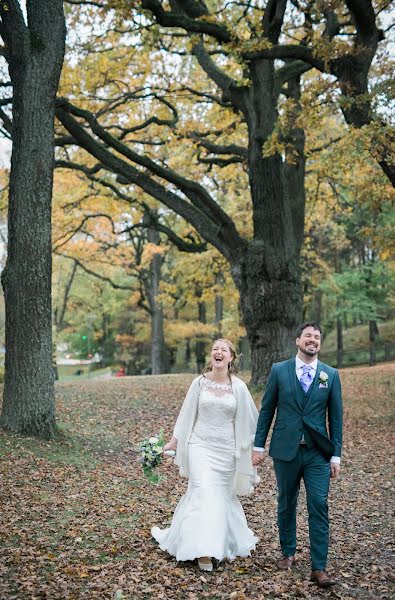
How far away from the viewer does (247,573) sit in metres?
5.53

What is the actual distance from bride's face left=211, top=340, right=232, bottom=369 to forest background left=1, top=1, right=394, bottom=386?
578 cm

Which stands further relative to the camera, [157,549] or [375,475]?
[375,475]

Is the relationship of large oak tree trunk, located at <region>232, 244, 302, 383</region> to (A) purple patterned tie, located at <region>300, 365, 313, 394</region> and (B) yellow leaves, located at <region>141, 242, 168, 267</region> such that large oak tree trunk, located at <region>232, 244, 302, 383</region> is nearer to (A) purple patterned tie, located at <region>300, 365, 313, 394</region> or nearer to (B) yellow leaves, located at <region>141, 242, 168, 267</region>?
(A) purple patterned tie, located at <region>300, 365, 313, 394</region>

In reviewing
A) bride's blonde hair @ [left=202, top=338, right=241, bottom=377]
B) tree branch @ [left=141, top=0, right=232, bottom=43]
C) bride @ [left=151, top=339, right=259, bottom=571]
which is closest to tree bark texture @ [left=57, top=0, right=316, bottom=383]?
tree branch @ [left=141, top=0, right=232, bottom=43]

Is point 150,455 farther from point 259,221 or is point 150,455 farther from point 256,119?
point 256,119

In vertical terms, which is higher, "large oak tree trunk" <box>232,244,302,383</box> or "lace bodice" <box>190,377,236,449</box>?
"large oak tree trunk" <box>232,244,302,383</box>

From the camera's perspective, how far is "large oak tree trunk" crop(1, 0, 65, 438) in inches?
Answer: 380

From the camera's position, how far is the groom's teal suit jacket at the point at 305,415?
209 inches

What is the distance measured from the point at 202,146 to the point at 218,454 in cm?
1339

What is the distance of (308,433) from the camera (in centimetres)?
532

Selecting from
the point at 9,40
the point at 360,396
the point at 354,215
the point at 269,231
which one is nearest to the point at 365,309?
the point at 354,215

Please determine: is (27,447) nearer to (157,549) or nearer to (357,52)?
(157,549)

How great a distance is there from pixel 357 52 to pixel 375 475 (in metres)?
7.35

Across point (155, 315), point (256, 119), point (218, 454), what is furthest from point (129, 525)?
point (155, 315)
